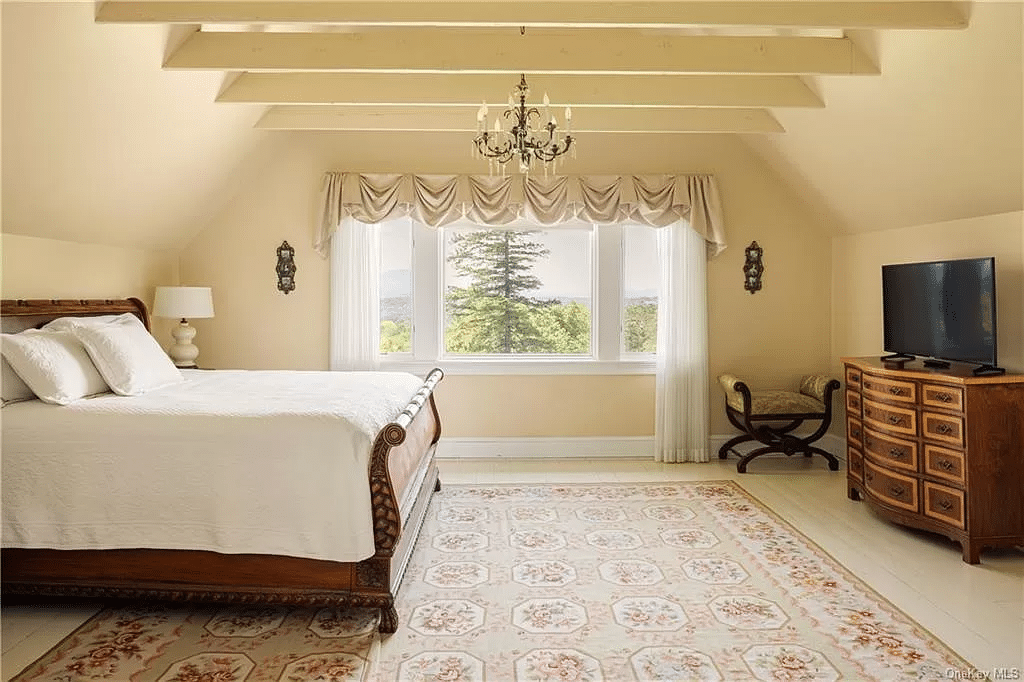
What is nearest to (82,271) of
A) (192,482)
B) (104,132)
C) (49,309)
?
(49,309)

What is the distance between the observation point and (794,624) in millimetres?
3156

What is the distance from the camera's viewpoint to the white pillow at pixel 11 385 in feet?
11.5

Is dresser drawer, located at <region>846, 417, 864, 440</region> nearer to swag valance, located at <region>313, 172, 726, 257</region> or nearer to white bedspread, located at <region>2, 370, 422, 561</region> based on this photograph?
swag valance, located at <region>313, 172, 726, 257</region>

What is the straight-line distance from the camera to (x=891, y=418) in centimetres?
433

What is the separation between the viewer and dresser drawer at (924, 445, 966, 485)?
387cm

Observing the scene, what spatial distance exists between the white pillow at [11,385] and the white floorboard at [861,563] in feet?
3.09

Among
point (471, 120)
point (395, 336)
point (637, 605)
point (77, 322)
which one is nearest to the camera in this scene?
point (637, 605)

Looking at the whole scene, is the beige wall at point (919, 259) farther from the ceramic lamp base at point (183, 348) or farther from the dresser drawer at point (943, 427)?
the ceramic lamp base at point (183, 348)

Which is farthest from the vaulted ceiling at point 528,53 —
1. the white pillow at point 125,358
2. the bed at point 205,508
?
the bed at point 205,508

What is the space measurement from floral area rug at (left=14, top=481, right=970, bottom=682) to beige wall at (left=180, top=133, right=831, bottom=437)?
203 centimetres

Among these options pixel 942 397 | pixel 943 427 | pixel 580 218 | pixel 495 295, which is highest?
pixel 580 218

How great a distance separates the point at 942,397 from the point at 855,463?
39.1 inches

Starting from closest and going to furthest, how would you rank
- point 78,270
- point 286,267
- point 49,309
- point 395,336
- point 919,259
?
1. point 49,309
2. point 78,270
3. point 919,259
4. point 286,267
5. point 395,336

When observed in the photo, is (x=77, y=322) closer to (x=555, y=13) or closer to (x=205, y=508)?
(x=205, y=508)
